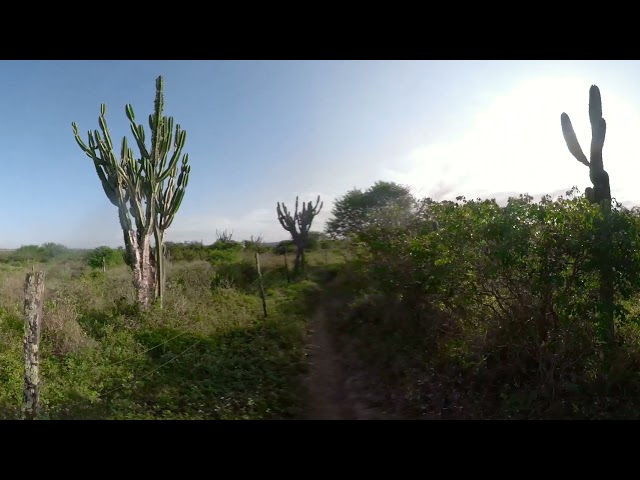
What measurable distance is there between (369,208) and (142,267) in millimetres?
5508

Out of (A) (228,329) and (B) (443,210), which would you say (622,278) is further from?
(A) (228,329)

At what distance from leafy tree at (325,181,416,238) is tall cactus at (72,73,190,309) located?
411 cm

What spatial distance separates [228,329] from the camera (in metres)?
8.02

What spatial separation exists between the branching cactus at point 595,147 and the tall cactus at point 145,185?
322 inches

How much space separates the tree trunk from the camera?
28.9 feet

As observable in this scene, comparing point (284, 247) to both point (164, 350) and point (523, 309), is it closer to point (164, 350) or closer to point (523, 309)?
point (164, 350)

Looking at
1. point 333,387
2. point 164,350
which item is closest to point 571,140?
point 333,387

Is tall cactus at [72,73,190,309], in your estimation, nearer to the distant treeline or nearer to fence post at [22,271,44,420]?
the distant treeline

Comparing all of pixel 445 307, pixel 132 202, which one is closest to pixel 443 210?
pixel 445 307

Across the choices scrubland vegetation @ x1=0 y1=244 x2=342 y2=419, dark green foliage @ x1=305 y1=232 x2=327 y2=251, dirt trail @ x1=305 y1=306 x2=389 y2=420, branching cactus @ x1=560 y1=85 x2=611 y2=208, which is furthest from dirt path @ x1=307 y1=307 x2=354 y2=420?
branching cactus @ x1=560 y1=85 x2=611 y2=208

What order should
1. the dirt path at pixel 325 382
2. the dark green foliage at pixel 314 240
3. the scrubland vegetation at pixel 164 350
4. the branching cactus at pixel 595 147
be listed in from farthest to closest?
1. the dark green foliage at pixel 314 240
2. the branching cactus at pixel 595 147
3. the dirt path at pixel 325 382
4. the scrubland vegetation at pixel 164 350

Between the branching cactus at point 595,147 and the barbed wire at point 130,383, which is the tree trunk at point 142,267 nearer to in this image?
the barbed wire at point 130,383

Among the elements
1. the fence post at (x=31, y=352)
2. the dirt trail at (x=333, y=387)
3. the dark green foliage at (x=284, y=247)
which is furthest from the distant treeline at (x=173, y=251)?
the fence post at (x=31, y=352)

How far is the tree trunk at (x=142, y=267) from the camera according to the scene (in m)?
8.82
